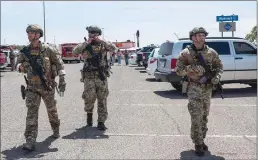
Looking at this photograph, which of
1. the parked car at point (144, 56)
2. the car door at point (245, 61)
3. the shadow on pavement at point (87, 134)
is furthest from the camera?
the parked car at point (144, 56)

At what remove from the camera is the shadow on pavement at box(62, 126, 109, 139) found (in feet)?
23.3

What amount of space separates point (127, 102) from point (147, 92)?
278cm

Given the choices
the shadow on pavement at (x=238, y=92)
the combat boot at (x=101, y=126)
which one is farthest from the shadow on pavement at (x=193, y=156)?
the shadow on pavement at (x=238, y=92)

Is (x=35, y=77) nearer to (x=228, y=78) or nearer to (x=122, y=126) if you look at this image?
(x=122, y=126)

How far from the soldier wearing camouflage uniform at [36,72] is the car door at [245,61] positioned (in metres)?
8.08

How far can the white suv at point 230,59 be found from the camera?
43.4 feet

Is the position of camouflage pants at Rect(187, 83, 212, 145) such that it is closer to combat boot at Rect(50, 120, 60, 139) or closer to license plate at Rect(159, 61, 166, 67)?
combat boot at Rect(50, 120, 60, 139)

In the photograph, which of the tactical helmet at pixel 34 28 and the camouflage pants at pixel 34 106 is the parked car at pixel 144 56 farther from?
the tactical helmet at pixel 34 28

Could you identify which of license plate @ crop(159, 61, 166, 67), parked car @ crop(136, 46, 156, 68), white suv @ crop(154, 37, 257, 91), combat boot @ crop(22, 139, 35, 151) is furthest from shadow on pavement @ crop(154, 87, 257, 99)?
parked car @ crop(136, 46, 156, 68)

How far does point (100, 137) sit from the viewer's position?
7.09 m

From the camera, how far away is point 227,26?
20.8 m

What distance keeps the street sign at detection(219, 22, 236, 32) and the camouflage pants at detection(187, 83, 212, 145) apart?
1538 centimetres

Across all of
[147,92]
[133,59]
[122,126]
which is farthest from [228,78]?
[133,59]

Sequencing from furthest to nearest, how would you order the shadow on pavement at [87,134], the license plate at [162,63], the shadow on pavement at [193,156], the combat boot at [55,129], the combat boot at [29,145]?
the license plate at [162,63] → the shadow on pavement at [87,134] → the combat boot at [55,129] → the combat boot at [29,145] → the shadow on pavement at [193,156]
